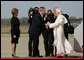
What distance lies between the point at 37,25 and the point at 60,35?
2.75 feet

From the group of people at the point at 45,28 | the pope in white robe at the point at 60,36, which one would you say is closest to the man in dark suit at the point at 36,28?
the group of people at the point at 45,28

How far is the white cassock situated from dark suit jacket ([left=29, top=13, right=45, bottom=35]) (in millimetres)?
370

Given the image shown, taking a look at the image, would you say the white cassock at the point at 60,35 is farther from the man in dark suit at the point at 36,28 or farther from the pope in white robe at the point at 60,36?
the man in dark suit at the point at 36,28

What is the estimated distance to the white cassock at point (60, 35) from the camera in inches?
486

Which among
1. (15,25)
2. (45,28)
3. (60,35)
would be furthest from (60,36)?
(15,25)

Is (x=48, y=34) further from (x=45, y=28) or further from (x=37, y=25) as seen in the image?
(x=37, y=25)

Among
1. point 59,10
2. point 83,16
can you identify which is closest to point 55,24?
point 59,10

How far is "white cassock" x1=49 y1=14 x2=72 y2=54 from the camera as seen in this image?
12333 mm

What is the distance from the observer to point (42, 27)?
1266 cm

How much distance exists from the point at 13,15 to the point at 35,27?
2.87ft

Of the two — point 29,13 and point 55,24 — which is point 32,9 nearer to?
point 29,13

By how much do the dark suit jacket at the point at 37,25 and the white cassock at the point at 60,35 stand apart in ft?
1.21

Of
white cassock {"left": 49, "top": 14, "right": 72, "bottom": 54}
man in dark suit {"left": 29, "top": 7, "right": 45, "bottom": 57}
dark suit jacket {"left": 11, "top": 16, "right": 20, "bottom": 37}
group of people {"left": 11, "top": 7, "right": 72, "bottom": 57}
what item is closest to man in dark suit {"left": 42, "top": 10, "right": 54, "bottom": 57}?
group of people {"left": 11, "top": 7, "right": 72, "bottom": 57}

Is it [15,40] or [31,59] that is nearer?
[31,59]
